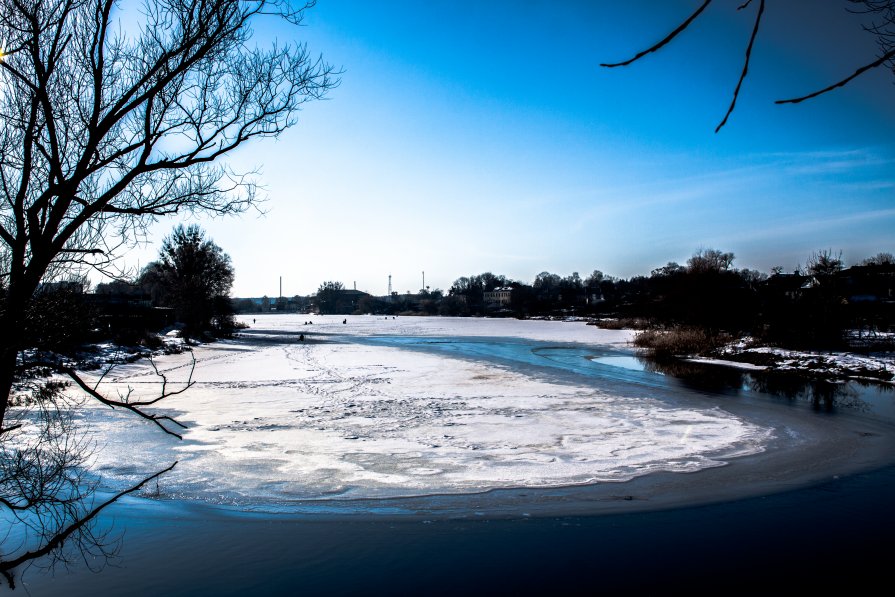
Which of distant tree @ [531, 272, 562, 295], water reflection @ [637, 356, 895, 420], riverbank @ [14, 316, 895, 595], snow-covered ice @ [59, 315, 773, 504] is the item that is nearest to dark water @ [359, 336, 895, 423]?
water reflection @ [637, 356, 895, 420]

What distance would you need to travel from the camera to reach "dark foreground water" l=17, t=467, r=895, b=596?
5.39 meters

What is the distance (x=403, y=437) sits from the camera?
10.9 metres

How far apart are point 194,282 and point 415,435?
125 feet

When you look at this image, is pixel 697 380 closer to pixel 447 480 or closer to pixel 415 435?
pixel 415 435

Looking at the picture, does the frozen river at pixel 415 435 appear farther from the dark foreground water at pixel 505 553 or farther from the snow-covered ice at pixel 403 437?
the dark foreground water at pixel 505 553

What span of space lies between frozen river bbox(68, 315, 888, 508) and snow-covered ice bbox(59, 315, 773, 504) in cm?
3

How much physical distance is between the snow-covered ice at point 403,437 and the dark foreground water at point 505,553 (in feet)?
3.73

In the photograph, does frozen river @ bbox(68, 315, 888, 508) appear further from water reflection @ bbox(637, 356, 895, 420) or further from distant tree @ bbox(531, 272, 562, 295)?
distant tree @ bbox(531, 272, 562, 295)

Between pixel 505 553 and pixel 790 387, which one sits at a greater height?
pixel 505 553

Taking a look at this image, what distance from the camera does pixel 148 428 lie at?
12.0 m

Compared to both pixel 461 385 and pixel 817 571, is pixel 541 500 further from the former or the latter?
pixel 461 385

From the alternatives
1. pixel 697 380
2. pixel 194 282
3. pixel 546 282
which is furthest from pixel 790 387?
pixel 546 282

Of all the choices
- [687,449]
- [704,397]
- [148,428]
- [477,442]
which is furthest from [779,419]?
[148,428]

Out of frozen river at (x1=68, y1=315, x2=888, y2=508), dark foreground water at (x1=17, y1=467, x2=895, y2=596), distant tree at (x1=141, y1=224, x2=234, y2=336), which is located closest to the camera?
dark foreground water at (x1=17, y1=467, x2=895, y2=596)
